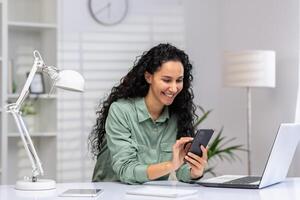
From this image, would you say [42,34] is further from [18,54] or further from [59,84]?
[59,84]

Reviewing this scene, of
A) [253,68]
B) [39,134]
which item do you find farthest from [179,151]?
[39,134]

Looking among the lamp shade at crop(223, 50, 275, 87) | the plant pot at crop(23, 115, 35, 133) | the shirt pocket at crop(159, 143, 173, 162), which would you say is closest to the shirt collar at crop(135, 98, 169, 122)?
the shirt pocket at crop(159, 143, 173, 162)

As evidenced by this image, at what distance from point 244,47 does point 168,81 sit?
2193 millimetres

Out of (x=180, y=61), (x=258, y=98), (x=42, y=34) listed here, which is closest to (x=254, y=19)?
(x=258, y=98)

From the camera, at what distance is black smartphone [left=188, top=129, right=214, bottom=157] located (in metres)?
2.20

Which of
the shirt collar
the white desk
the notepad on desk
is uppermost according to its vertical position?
the shirt collar

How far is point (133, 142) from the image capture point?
97.0 inches

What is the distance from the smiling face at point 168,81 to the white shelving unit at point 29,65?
6.11ft

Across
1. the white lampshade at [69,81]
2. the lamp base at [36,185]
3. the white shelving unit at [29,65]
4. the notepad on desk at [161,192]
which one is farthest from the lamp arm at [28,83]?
the white shelving unit at [29,65]

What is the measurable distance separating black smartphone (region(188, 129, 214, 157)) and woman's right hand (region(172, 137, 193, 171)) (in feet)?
0.09

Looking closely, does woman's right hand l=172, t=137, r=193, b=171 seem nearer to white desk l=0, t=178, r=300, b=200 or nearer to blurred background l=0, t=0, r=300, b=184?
white desk l=0, t=178, r=300, b=200

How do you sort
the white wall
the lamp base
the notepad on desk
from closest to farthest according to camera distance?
1. the notepad on desk
2. the lamp base
3. the white wall

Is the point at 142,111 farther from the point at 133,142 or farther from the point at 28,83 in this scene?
the point at 28,83

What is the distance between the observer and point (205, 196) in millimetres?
2043
